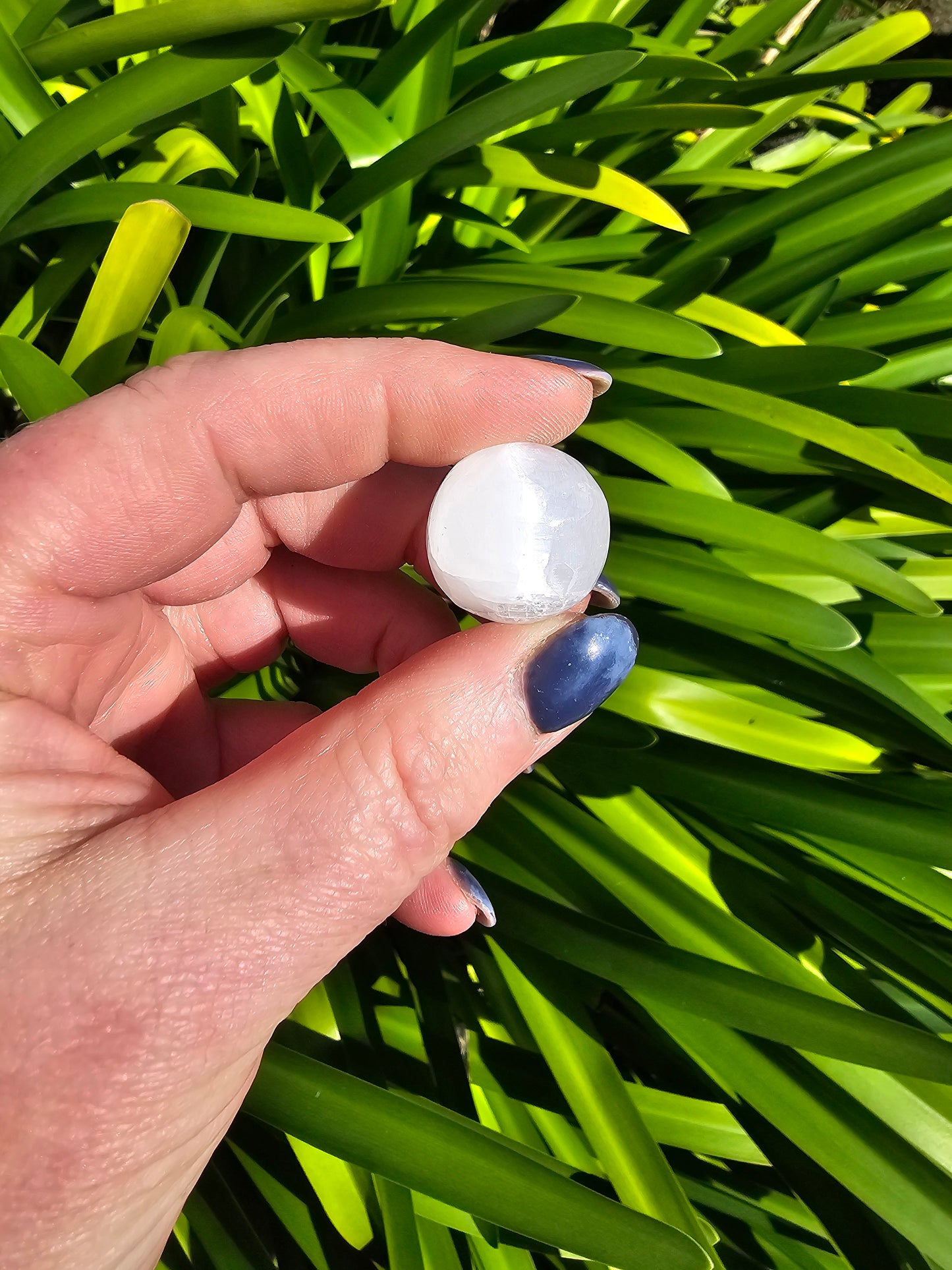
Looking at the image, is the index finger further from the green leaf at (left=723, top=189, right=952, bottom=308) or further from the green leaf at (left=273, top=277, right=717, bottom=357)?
the green leaf at (left=723, top=189, right=952, bottom=308)

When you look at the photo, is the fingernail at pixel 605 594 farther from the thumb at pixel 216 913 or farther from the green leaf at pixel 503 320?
the green leaf at pixel 503 320

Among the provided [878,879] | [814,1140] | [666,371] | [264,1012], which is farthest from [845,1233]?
[666,371]

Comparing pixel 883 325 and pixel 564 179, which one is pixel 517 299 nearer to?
pixel 564 179

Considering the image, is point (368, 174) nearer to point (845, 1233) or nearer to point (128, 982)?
point (128, 982)

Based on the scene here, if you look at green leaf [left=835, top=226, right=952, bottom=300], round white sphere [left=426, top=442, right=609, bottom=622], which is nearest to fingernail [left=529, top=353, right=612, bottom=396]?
round white sphere [left=426, top=442, right=609, bottom=622]

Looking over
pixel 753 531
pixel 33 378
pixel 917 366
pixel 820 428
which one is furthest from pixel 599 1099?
pixel 917 366

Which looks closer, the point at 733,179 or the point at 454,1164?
the point at 454,1164
